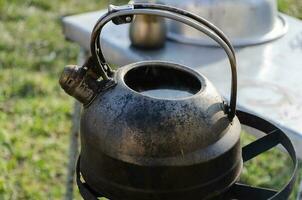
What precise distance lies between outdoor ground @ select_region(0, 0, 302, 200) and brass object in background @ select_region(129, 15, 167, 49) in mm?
973

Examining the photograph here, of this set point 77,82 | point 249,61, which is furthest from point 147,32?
point 77,82

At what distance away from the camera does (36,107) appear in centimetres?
326

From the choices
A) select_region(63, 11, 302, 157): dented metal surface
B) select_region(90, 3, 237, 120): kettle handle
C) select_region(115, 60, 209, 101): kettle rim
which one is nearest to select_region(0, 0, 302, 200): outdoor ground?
select_region(63, 11, 302, 157): dented metal surface

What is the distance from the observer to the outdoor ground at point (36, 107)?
280 cm

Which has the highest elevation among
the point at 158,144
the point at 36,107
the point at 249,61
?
the point at 158,144

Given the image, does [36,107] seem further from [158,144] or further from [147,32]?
[158,144]

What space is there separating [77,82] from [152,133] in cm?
20

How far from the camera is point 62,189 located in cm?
272

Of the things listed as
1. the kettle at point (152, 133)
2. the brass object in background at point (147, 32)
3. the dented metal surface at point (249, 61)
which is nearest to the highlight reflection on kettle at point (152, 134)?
the kettle at point (152, 133)

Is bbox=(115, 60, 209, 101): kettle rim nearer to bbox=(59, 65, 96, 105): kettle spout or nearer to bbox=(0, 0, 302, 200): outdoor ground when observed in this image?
bbox=(59, 65, 96, 105): kettle spout

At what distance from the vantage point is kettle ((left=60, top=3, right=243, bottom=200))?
112 centimetres

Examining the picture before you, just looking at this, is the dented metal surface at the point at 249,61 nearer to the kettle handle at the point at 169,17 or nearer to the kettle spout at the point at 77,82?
the kettle handle at the point at 169,17

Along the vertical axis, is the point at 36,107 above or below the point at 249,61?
below

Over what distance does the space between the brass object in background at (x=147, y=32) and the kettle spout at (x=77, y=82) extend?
0.81m
